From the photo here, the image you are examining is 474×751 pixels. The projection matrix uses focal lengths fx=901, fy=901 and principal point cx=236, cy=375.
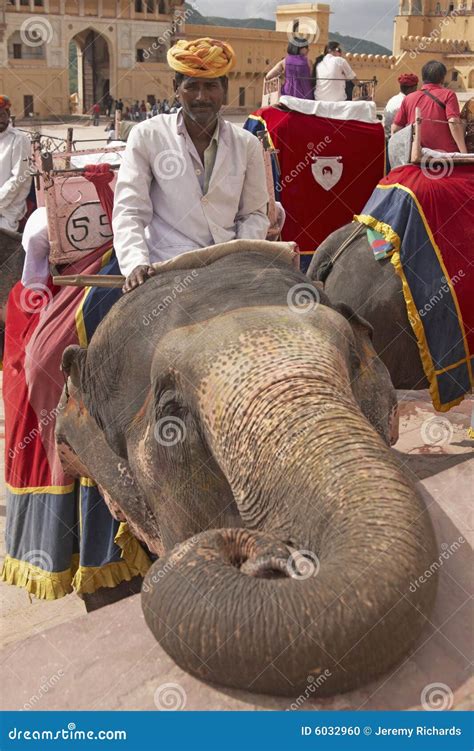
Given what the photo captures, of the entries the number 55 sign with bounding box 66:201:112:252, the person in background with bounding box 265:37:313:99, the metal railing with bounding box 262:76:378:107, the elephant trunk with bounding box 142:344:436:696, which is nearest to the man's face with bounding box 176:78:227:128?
the number 55 sign with bounding box 66:201:112:252

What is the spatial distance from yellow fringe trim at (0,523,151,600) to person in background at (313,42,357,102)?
7.01 meters

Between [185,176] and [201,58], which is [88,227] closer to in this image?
[185,176]

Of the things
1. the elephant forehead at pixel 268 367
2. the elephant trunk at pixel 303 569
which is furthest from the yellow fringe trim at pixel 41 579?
the elephant trunk at pixel 303 569

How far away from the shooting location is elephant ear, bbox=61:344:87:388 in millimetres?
3256

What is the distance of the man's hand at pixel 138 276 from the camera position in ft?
10.2

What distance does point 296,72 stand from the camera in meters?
10.0

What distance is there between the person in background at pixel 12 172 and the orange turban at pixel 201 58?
3399mm

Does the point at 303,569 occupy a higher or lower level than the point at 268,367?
lower

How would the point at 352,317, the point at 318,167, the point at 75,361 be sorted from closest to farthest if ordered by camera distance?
1. the point at 352,317
2. the point at 75,361
3. the point at 318,167

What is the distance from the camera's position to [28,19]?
50.2 metres

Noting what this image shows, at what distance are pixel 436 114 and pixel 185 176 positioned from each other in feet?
13.3

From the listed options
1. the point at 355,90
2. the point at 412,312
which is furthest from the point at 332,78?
the point at 412,312

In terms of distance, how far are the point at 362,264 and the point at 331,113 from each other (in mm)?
3336

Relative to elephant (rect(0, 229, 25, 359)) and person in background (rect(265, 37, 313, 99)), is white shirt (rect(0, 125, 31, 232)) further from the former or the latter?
person in background (rect(265, 37, 313, 99))
